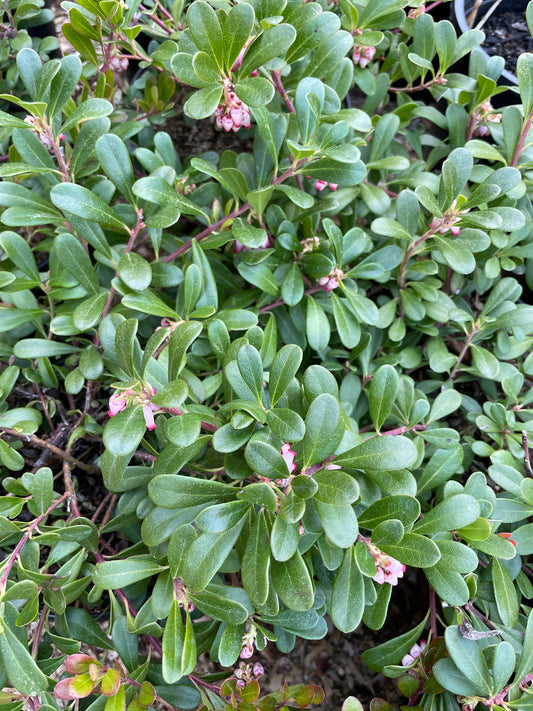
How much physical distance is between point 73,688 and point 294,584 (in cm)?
35

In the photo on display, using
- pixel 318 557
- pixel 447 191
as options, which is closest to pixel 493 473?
pixel 318 557

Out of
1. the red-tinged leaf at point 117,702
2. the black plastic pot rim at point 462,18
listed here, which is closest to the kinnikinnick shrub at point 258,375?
the red-tinged leaf at point 117,702

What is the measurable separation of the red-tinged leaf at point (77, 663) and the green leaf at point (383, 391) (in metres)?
0.59

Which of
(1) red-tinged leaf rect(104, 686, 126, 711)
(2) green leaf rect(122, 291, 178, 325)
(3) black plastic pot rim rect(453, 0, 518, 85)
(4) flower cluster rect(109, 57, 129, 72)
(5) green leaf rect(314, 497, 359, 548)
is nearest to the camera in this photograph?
(5) green leaf rect(314, 497, 359, 548)

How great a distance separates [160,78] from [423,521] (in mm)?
1163

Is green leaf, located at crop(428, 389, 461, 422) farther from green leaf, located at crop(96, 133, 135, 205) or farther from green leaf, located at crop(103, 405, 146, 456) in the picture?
green leaf, located at crop(96, 133, 135, 205)

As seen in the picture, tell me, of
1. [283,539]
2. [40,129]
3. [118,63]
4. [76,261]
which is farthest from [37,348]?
[118,63]

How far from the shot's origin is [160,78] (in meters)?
1.33

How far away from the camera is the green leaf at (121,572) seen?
0.82 meters

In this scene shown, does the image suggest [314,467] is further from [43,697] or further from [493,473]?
[43,697]

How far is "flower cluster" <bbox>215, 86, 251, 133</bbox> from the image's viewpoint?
3.05 feet

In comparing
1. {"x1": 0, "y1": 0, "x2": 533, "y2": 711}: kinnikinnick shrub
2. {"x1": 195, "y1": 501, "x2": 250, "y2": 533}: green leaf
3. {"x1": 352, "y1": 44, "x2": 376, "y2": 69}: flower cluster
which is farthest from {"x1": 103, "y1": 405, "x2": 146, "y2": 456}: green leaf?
{"x1": 352, "y1": 44, "x2": 376, "y2": 69}: flower cluster

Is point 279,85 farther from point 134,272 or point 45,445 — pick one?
point 45,445

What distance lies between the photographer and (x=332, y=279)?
3.63 feet
